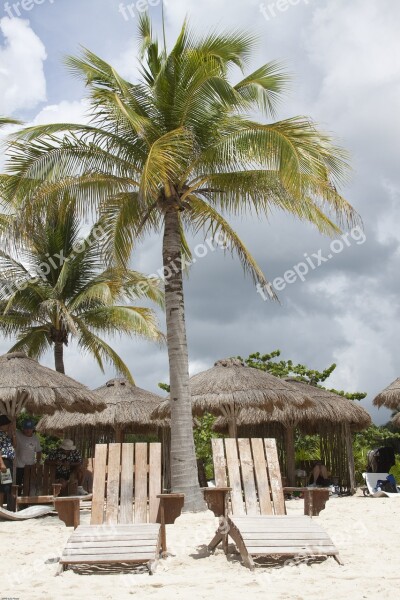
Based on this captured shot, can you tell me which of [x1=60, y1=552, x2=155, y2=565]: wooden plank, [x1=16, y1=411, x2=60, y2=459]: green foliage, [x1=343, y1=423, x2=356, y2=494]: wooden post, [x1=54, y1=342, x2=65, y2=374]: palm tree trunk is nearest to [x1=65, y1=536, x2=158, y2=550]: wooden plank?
[x1=60, y1=552, x2=155, y2=565]: wooden plank

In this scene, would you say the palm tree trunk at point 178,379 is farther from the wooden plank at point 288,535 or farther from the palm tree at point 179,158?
the wooden plank at point 288,535

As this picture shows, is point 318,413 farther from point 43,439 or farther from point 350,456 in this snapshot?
point 43,439

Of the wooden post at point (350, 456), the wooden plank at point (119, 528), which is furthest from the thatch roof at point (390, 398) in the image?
the wooden plank at point (119, 528)

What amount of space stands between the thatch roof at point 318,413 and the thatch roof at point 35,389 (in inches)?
198

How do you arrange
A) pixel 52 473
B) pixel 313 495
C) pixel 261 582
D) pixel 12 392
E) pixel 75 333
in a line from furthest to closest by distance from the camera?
pixel 75 333
pixel 52 473
pixel 12 392
pixel 313 495
pixel 261 582

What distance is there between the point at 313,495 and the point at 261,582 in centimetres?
126

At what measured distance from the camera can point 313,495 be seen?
5512 mm

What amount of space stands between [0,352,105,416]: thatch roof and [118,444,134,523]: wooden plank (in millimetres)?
4301

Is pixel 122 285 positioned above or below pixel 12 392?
above

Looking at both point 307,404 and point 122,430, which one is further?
point 122,430

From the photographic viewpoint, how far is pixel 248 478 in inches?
233

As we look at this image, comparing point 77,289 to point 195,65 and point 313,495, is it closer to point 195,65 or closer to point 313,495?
point 195,65

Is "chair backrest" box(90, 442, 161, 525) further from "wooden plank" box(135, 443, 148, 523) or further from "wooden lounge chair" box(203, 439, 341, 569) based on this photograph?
"wooden lounge chair" box(203, 439, 341, 569)

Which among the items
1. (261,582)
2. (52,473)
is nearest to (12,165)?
(52,473)
